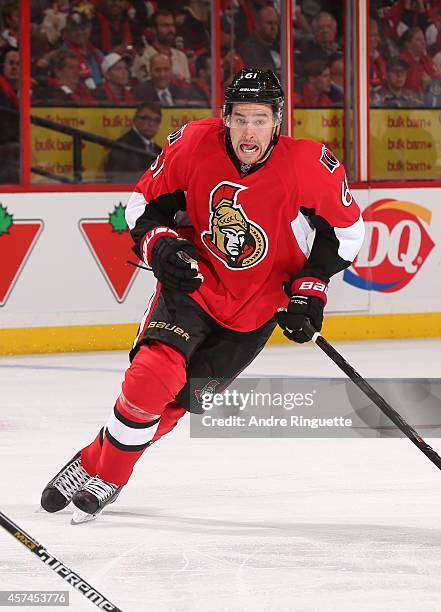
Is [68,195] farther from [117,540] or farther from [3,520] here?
[3,520]

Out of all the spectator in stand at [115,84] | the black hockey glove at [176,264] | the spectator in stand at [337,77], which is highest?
the black hockey glove at [176,264]

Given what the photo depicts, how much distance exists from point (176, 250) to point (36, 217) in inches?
Answer: 139

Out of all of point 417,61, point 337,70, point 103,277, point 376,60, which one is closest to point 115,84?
point 103,277

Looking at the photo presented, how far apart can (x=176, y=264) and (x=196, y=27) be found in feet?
13.5

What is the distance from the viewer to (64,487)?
3.49 metres

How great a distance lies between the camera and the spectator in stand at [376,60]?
7.65m

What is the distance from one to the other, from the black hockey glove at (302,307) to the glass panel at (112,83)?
3.67 meters

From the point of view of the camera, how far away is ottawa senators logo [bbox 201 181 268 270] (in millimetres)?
3438

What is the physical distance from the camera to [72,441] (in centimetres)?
459

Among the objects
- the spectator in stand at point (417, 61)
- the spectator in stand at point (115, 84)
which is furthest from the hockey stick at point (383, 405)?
the spectator in stand at point (417, 61)

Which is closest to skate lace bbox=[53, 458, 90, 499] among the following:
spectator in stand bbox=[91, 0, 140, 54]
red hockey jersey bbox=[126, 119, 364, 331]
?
red hockey jersey bbox=[126, 119, 364, 331]

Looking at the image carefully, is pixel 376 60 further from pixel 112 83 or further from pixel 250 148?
pixel 250 148

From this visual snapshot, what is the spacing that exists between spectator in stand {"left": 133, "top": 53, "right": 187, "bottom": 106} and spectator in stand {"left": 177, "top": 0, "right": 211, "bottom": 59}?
157 mm

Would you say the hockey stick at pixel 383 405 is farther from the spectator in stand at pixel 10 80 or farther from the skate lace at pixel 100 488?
the spectator in stand at pixel 10 80
